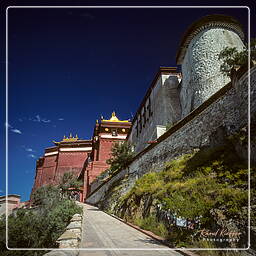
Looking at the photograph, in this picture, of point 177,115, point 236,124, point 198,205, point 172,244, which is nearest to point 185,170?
point 236,124

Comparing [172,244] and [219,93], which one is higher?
[219,93]

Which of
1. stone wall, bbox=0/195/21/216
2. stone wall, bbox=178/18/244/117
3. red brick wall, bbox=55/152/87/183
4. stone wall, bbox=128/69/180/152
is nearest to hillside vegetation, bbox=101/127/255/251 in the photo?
stone wall, bbox=178/18/244/117

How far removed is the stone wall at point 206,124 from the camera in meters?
7.24

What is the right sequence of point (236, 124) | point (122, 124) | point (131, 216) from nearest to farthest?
point (236, 124) < point (131, 216) < point (122, 124)

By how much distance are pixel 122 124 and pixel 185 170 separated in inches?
1117

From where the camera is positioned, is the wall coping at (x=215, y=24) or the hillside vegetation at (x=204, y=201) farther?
the wall coping at (x=215, y=24)

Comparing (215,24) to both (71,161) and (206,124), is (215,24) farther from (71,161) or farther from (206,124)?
(71,161)

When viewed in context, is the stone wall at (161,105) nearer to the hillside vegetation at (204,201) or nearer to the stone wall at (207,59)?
the stone wall at (207,59)

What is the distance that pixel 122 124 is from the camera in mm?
Answer: 36219

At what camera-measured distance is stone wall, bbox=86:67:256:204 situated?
7.24 meters

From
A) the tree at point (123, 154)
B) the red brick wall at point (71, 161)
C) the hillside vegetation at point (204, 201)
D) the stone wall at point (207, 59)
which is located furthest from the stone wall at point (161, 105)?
the red brick wall at point (71, 161)

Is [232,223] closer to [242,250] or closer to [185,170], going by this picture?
[242,250]

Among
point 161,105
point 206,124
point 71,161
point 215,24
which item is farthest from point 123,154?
point 71,161

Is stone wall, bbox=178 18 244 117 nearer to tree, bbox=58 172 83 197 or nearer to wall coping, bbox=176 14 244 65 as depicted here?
wall coping, bbox=176 14 244 65
